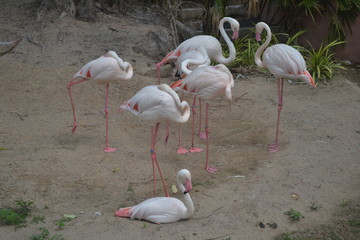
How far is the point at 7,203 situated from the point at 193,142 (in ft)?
8.02

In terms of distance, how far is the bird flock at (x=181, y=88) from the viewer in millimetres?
4637

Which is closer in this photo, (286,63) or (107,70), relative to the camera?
(107,70)

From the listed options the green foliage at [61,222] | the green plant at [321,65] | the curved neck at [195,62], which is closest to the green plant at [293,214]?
the green foliage at [61,222]

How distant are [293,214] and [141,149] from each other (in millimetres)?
2100

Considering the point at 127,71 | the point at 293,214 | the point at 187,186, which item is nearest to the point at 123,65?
the point at 127,71

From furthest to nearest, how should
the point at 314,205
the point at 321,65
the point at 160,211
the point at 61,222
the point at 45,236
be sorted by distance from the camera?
the point at 321,65 < the point at 314,205 < the point at 160,211 < the point at 61,222 < the point at 45,236

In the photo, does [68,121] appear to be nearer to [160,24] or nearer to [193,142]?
[193,142]

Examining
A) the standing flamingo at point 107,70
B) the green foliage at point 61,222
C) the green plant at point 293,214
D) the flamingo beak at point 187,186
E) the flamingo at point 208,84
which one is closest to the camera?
the green foliage at point 61,222

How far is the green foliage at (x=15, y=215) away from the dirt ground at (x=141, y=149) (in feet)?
0.23

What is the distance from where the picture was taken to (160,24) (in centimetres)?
958

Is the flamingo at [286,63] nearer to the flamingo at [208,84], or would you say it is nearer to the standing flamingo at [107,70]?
the flamingo at [208,84]

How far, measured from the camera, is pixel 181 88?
5.98 metres

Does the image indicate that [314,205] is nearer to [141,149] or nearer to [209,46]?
[141,149]

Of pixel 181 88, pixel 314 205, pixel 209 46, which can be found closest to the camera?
pixel 314 205
